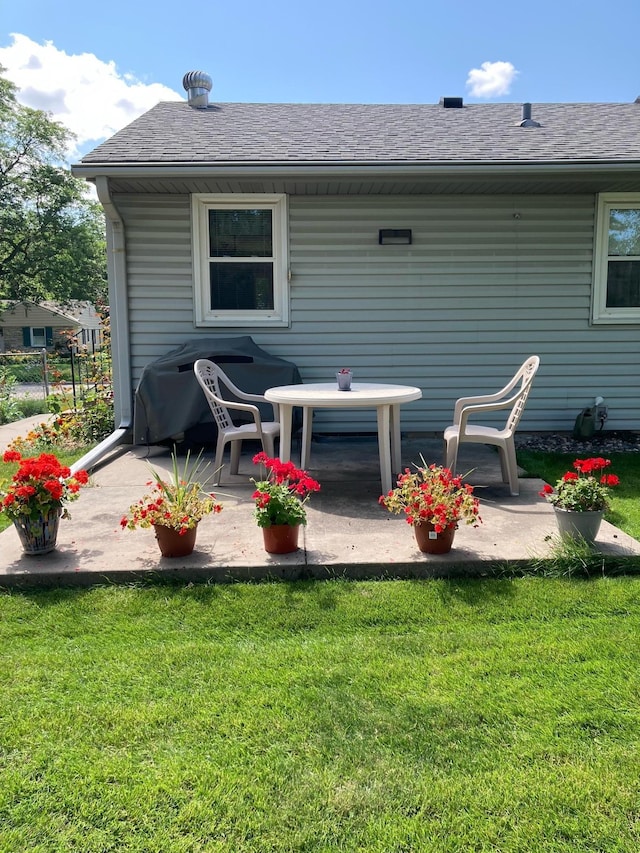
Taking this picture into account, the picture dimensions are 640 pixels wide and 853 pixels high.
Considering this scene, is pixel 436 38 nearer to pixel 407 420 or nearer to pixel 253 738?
pixel 407 420

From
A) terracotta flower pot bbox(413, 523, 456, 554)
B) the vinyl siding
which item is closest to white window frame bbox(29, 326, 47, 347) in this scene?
the vinyl siding

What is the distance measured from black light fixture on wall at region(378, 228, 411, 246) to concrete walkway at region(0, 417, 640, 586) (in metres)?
2.76

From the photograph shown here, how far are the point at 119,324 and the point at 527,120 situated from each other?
519 cm

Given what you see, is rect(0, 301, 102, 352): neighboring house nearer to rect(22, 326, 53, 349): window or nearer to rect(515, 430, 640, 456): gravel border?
rect(22, 326, 53, 349): window

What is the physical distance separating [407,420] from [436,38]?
8.01m

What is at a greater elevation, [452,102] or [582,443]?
[452,102]

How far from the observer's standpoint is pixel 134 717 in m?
1.91

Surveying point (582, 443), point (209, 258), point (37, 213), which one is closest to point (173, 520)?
point (209, 258)

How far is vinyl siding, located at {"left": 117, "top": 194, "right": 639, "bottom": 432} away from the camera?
614 centimetres

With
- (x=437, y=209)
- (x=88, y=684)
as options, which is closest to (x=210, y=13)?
(x=437, y=209)

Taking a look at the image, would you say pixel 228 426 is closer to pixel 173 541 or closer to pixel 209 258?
pixel 173 541

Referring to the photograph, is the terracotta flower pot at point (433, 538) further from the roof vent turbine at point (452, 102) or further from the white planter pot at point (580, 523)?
the roof vent turbine at point (452, 102)

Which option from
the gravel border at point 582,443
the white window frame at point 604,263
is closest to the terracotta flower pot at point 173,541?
the gravel border at point 582,443

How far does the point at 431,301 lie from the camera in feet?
20.8
